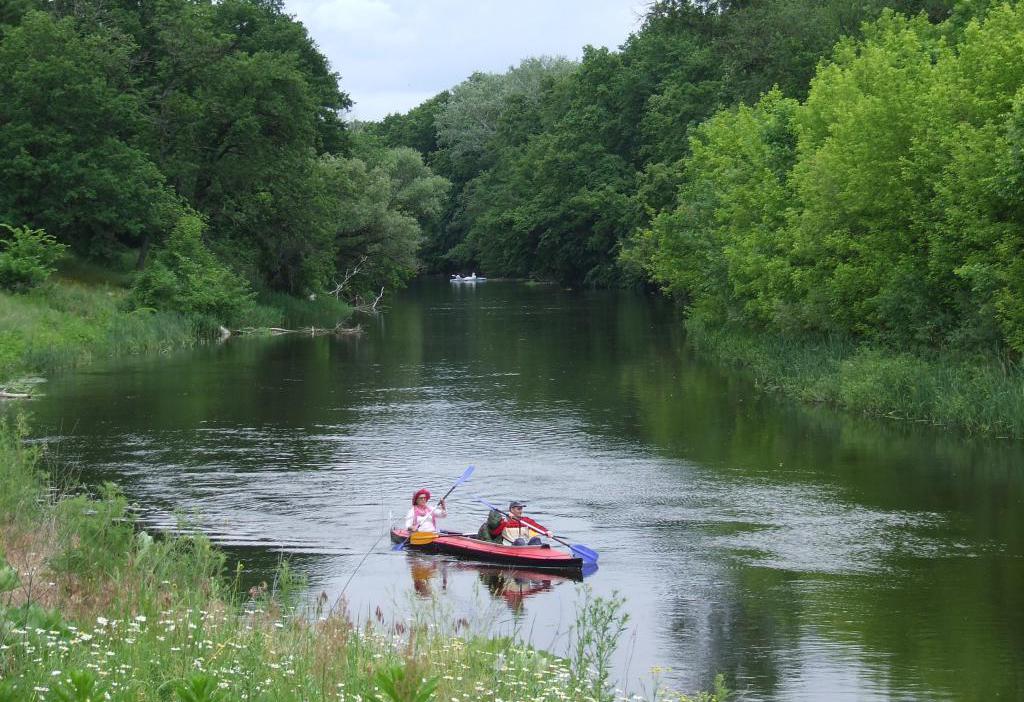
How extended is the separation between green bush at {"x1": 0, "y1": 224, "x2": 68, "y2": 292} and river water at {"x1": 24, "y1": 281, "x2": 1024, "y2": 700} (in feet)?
17.7

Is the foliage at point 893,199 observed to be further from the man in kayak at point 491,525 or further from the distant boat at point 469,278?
the distant boat at point 469,278

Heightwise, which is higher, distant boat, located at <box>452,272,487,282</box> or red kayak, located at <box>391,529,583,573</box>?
distant boat, located at <box>452,272,487,282</box>

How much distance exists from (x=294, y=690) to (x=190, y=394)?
2969cm

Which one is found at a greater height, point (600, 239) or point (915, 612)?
point (600, 239)

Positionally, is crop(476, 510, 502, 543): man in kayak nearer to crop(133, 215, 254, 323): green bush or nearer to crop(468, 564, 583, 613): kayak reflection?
crop(468, 564, 583, 613): kayak reflection

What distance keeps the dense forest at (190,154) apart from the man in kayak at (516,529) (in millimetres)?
31703

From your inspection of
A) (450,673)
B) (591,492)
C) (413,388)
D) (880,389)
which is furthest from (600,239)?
(450,673)

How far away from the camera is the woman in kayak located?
2048cm

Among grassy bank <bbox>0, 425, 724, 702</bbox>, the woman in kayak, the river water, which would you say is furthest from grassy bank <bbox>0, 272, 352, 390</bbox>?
grassy bank <bbox>0, 425, 724, 702</bbox>

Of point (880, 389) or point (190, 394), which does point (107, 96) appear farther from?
point (880, 389)

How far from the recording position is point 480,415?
111 feet

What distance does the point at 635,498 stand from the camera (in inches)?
949

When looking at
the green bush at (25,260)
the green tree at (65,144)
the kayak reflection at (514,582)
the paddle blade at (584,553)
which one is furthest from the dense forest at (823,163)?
the green bush at (25,260)

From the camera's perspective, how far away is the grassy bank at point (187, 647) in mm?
7898
